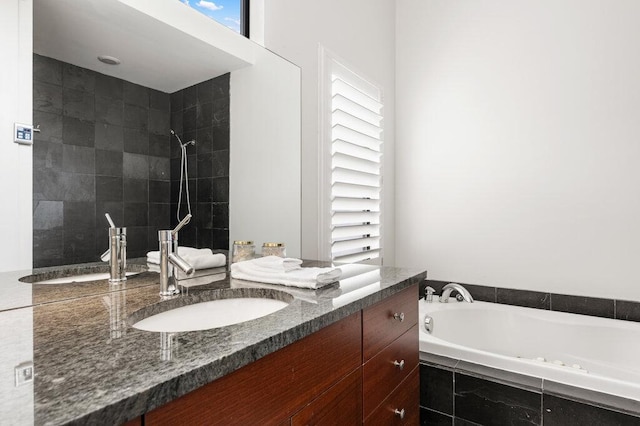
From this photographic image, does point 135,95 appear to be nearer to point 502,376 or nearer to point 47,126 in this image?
point 47,126

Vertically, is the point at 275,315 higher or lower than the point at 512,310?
higher

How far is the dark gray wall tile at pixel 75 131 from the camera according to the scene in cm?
99

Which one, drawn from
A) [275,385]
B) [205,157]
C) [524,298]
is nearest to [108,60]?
[205,157]

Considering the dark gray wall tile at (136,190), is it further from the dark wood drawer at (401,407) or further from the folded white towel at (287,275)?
the dark wood drawer at (401,407)

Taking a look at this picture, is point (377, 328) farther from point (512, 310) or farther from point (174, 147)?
point (512, 310)

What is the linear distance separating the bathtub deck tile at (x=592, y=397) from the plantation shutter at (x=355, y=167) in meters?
1.19

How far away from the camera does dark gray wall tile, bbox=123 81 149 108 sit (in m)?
1.12

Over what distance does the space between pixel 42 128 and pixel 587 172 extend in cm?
267

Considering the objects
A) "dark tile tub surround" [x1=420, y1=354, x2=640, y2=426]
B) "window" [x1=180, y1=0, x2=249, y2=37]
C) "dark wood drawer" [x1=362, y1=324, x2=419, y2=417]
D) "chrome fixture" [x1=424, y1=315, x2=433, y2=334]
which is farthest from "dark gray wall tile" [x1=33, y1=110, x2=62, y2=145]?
"chrome fixture" [x1=424, y1=315, x2=433, y2=334]

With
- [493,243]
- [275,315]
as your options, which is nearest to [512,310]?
[493,243]

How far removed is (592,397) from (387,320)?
0.86m

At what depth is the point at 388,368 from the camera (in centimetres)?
114

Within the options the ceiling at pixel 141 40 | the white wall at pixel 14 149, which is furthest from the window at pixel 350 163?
the white wall at pixel 14 149

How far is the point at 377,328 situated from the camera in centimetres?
108
